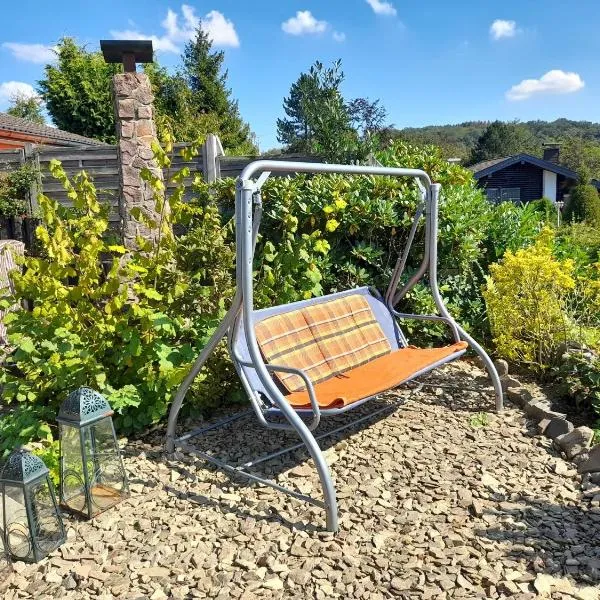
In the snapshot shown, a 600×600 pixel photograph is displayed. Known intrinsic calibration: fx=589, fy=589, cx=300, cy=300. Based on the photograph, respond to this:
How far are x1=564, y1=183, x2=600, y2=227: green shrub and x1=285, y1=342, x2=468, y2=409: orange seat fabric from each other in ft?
73.3

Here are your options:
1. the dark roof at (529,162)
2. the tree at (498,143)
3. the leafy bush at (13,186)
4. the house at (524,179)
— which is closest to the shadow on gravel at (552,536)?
the leafy bush at (13,186)

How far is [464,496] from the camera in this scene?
2.81 metres

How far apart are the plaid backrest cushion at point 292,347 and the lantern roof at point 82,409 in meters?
0.93

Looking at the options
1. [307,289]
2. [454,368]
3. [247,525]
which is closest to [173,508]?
[247,525]

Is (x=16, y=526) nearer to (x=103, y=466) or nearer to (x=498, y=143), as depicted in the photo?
(x=103, y=466)

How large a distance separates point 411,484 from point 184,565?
1.18 metres

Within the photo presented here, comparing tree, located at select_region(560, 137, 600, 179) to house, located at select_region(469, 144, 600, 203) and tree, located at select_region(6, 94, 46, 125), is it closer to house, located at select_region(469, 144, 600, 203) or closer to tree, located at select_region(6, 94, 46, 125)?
house, located at select_region(469, 144, 600, 203)

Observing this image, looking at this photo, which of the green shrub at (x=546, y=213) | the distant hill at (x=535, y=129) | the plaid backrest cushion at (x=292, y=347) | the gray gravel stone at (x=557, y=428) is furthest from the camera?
the distant hill at (x=535, y=129)

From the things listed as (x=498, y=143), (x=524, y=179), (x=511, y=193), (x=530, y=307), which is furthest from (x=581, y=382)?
(x=498, y=143)

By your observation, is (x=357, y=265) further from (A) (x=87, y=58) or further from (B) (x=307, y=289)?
(A) (x=87, y=58)

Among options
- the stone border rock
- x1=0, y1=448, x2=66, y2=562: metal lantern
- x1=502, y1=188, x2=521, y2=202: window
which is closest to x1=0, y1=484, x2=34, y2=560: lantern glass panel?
x1=0, y1=448, x2=66, y2=562: metal lantern

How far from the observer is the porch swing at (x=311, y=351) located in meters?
2.68

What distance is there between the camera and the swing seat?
3.16 metres

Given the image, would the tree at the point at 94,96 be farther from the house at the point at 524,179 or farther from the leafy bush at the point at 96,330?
the leafy bush at the point at 96,330
